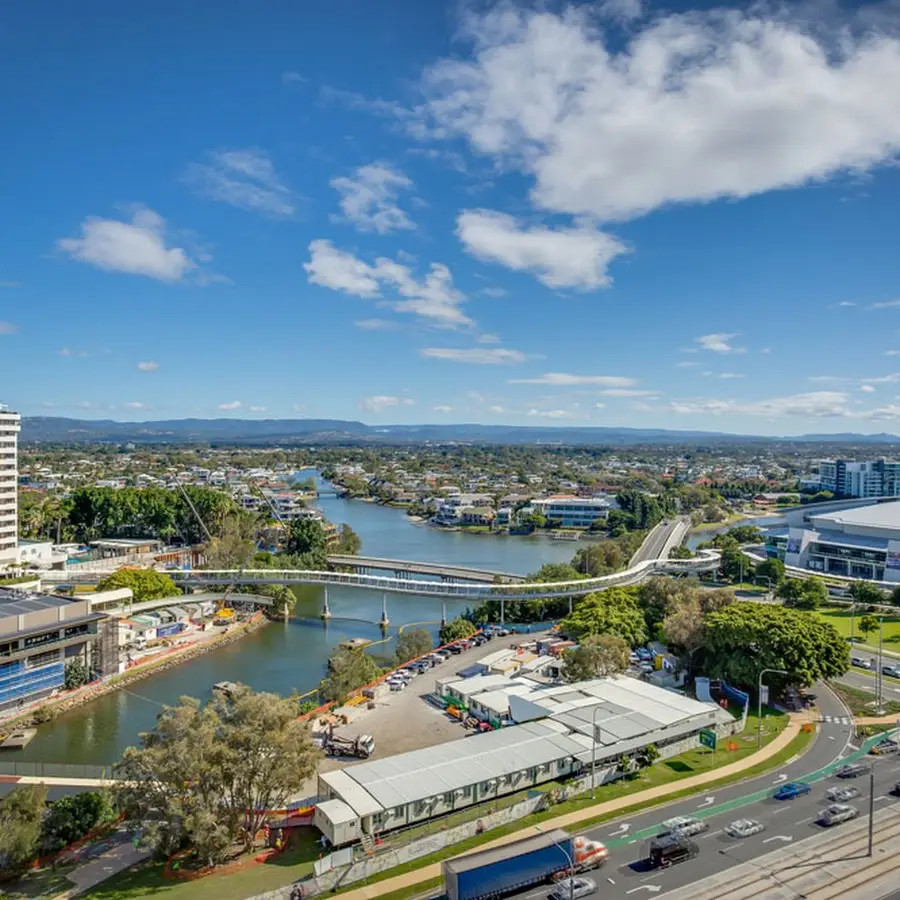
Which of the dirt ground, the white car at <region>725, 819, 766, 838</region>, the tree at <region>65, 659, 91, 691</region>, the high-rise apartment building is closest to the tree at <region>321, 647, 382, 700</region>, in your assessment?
the dirt ground

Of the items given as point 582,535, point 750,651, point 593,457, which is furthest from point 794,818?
point 593,457

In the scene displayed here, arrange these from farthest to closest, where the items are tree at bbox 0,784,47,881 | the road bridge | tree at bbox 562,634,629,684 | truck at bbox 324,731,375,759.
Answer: the road bridge
tree at bbox 562,634,629,684
truck at bbox 324,731,375,759
tree at bbox 0,784,47,881

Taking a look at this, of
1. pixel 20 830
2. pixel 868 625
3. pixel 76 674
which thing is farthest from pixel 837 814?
pixel 76 674

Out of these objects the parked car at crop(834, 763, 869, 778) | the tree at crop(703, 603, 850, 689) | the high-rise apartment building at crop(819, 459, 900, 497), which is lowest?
A: the parked car at crop(834, 763, 869, 778)

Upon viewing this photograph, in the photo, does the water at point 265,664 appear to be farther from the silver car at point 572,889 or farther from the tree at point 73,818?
the silver car at point 572,889

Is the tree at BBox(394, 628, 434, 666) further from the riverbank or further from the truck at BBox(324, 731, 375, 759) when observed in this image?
the truck at BBox(324, 731, 375, 759)

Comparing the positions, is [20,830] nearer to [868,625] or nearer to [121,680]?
[121,680]
